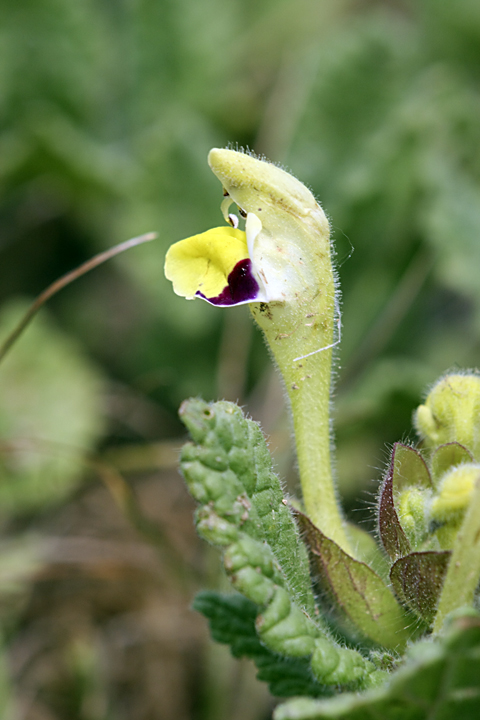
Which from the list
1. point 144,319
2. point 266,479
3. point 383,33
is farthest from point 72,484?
point 383,33

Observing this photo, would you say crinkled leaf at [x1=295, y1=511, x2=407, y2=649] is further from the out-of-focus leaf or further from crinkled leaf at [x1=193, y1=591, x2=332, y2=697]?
the out-of-focus leaf

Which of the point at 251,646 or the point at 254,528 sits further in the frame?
the point at 251,646

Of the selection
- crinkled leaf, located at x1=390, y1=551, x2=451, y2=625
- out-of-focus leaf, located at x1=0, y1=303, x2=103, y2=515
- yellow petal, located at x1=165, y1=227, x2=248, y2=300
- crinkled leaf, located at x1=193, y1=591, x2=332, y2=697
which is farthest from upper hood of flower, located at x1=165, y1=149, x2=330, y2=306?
out-of-focus leaf, located at x1=0, y1=303, x2=103, y2=515

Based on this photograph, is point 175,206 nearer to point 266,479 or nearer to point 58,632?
point 58,632

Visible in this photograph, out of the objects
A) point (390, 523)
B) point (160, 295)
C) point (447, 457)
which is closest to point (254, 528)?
point (390, 523)

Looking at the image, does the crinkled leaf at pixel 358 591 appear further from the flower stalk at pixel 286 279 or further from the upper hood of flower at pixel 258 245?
the upper hood of flower at pixel 258 245

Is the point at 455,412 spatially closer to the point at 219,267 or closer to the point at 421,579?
the point at 421,579

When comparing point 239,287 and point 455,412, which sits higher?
A: point 239,287
